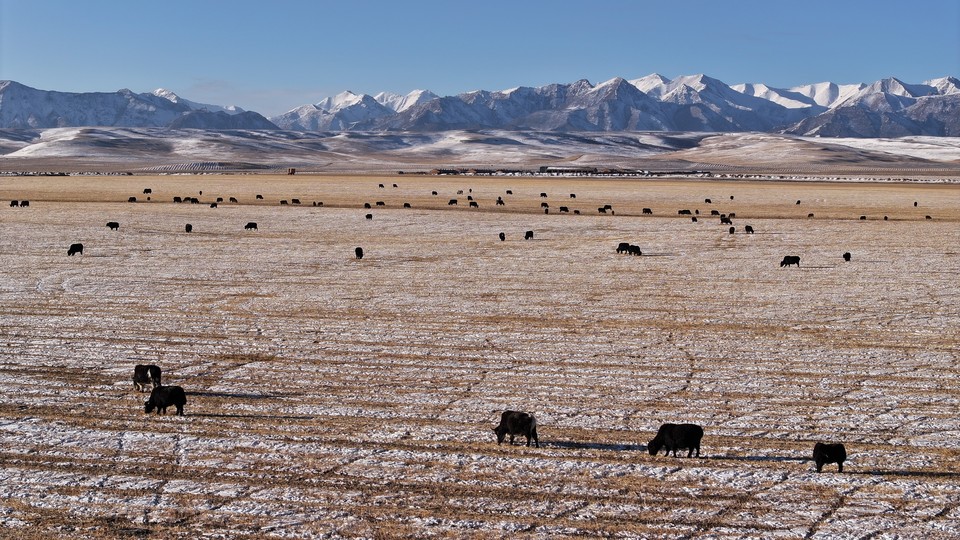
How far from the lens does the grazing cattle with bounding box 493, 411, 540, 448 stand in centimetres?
1264

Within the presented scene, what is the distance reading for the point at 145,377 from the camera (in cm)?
1530

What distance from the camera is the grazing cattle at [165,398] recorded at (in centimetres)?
1405

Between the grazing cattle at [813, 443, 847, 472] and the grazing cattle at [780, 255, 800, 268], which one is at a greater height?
the grazing cattle at [780, 255, 800, 268]

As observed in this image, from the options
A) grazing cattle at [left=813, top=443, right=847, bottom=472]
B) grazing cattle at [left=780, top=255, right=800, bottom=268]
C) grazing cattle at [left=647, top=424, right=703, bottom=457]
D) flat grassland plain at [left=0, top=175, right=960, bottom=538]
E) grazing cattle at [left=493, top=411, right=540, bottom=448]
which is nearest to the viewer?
flat grassland plain at [left=0, top=175, right=960, bottom=538]

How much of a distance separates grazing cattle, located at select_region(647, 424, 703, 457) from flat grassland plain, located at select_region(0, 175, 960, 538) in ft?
0.66

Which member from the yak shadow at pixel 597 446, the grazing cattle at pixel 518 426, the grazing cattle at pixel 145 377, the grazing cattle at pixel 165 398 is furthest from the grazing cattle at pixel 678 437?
the grazing cattle at pixel 145 377

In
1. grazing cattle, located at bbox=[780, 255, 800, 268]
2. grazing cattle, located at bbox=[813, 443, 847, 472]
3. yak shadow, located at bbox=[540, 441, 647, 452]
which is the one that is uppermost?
grazing cattle, located at bbox=[780, 255, 800, 268]

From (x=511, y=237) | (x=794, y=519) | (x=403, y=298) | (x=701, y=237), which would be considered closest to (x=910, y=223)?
(x=701, y=237)

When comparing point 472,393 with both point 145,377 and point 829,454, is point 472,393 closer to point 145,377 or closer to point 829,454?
point 145,377

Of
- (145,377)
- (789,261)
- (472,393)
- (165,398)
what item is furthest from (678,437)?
(789,261)

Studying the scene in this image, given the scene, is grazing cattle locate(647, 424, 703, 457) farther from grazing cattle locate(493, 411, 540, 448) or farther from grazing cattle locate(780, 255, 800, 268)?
grazing cattle locate(780, 255, 800, 268)

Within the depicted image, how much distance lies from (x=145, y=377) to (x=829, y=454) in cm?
1027

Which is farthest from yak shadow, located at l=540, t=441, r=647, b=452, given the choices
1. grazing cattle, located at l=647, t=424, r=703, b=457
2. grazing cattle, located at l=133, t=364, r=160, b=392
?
grazing cattle, located at l=133, t=364, r=160, b=392

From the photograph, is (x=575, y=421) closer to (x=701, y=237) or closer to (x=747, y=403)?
(x=747, y=403)
